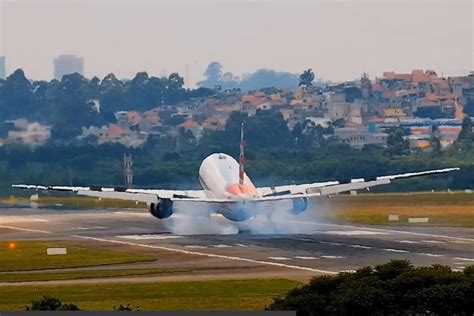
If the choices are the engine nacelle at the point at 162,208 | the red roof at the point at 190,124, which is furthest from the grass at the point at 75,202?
the red roof at the point at 190,124

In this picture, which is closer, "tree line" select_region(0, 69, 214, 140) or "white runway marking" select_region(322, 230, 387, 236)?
"white runway marking" select_region(322, 230, 387, 236)

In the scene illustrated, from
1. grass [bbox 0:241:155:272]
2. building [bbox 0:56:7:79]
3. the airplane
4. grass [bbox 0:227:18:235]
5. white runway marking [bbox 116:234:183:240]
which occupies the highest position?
building [bbox 0:56:7:79]

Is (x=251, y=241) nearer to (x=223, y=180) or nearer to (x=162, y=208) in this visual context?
(x=162, y=208)

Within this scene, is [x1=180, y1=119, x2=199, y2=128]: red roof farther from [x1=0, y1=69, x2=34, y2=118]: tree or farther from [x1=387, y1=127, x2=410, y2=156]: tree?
[x1=387, y1=127, x2=410, y2=156]: tree

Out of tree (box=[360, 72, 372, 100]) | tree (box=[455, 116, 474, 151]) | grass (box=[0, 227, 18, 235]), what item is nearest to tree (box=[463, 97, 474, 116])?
tree (box=[455, 116, 474, 151])

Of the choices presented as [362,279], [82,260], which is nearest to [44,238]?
[82,260]

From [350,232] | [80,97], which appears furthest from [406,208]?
[80,97]

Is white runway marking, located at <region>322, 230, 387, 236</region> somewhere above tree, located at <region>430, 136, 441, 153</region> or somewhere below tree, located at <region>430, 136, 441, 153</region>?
below

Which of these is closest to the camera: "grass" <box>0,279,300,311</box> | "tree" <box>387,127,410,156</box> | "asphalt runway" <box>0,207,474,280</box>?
"grass" <box>0,279,300,311</box>
